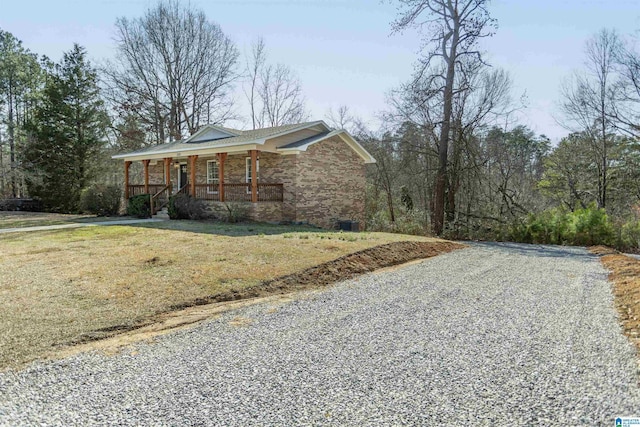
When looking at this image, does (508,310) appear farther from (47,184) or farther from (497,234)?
(47,184)

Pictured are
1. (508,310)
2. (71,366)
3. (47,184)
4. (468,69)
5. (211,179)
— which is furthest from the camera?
(47,184)

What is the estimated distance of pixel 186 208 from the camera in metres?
18.4

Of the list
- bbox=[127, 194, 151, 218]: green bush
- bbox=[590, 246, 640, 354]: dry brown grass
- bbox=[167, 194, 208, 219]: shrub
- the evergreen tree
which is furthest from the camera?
the evergreen tree

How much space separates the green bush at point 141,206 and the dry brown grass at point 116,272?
6850mm

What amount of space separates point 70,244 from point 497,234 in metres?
15.3

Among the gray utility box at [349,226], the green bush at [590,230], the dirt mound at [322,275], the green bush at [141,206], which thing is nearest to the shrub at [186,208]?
the green bush at [141,206]

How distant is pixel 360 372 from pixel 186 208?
16036 millimetres

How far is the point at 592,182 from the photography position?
2291cm

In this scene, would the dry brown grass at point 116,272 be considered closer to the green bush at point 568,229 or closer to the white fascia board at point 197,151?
the white fascia board at point 197,151

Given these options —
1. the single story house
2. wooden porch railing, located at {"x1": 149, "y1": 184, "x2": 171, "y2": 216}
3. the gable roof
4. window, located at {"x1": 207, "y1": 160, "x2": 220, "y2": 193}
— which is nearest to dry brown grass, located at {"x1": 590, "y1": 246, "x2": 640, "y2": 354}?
the single story house

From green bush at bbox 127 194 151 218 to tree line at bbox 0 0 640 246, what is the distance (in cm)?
941

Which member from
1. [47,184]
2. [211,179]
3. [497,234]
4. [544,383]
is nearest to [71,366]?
[544,383]

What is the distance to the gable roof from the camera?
17.5m

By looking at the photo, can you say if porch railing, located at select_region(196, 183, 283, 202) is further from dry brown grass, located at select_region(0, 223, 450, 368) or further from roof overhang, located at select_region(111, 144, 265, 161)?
dry brown grass, located at select_region(0, 223, 450, 368)
